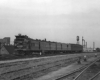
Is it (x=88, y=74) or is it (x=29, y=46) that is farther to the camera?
(x=29, y=46)

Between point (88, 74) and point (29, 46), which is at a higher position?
point (29, 46)

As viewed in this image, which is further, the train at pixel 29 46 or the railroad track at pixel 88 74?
the train at pixel 29 46

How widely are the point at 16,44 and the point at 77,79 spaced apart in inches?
846

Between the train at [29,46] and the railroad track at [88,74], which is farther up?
the train at [29,46]

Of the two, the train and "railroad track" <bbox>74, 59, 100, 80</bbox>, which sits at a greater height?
the train

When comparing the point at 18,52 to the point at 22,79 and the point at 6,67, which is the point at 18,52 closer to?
the point at 6,67

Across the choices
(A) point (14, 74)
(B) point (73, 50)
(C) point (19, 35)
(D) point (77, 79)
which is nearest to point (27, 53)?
(C) point (19, 35)

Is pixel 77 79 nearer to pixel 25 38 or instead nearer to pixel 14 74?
pixel 14 74

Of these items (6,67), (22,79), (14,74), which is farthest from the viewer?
(6,67)

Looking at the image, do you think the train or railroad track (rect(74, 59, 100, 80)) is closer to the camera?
railroad track (rect(74, 59, 100, 80))

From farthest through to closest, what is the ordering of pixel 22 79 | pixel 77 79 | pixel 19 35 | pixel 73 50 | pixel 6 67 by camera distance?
pixel 73 50, pixel 19 35, pixel 6 67, pixel 22 79, pixel 77 79

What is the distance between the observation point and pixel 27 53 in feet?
99.0

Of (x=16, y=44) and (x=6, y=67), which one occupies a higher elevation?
(x=16, y=44)

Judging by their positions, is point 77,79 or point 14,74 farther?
point 14,74
